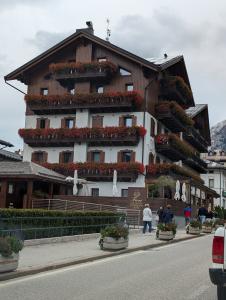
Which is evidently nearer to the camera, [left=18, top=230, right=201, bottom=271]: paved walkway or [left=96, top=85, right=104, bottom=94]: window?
[left=18, top=230, right=201, bottom=271]: paved walkway

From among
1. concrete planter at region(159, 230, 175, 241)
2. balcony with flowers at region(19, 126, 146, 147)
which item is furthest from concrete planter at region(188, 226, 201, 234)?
balcony with flowers at region(19, 126, 146, 147)

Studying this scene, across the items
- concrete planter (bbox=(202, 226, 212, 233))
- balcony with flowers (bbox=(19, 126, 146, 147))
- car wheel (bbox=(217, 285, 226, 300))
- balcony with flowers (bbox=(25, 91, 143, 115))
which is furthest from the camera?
balcony with flowers (bbox=(25, 91, 143, 115))

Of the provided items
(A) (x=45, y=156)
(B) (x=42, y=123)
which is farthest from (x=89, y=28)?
(A) (x=45, y=156)

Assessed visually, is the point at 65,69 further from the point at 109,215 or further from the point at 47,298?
the point at 47,298

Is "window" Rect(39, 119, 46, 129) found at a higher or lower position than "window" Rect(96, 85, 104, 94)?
lower

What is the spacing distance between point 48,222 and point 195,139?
1863 inches

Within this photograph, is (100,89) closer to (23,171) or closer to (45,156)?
(45,156)

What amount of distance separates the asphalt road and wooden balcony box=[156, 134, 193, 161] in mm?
31605

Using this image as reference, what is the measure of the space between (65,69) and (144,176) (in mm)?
11534

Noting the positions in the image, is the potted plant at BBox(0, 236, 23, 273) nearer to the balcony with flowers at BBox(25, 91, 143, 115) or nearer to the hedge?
the hedge

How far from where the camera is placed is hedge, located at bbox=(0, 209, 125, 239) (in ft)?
60.4

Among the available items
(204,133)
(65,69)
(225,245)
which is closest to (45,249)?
(225,245)

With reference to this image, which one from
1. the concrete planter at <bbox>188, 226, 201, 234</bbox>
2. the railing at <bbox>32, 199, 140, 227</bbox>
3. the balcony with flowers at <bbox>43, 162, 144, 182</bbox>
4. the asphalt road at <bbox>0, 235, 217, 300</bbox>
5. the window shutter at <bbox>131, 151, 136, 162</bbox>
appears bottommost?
the asphalt road at <bbox>0, 235, 217, 300</bbox>

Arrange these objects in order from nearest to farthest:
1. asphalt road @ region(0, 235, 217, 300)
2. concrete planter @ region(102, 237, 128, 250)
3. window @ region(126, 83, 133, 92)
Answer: asphalt road @ region(0, 235, 217, 300)
concrete planter @ region(102, 237, 128, 250)
window @ region(126, 83, 133, 92)
